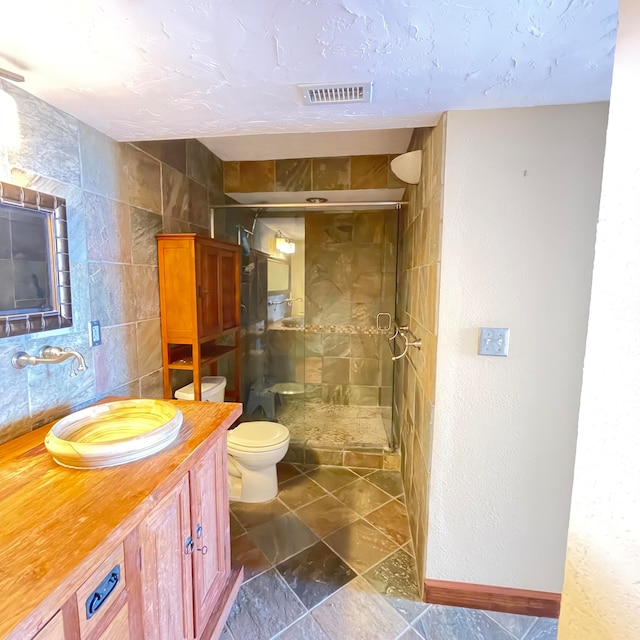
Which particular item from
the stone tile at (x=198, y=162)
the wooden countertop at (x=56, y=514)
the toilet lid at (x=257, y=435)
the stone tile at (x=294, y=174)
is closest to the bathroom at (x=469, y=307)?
the wooden countertop at (x=56, y=514)

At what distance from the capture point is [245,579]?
1575mm

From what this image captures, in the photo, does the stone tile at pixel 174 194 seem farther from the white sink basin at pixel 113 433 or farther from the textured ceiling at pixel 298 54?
the white sink basin at pixel 113 433

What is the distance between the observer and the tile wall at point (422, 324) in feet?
4.66

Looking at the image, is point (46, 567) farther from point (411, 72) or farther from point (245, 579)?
point (411, 72)

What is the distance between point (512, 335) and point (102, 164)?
6.28ft

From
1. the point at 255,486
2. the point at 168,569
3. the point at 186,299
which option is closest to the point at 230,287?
the point at 186,299

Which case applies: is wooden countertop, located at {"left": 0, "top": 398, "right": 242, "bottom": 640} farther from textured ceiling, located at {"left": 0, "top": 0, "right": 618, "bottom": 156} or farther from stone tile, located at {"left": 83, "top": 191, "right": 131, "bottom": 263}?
textured ceiling, located at {"left": 0, "top": 0, "right": 618, "bottom": 156}

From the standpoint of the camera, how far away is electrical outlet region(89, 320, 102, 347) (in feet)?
4.66

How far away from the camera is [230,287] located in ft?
7.87

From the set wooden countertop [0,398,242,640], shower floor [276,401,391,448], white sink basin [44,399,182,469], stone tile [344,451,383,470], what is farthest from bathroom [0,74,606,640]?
shower floor [276,401,391,448]

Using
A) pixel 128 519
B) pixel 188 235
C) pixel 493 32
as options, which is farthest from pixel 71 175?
pixel 493 32

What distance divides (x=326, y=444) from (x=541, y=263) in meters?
1.95

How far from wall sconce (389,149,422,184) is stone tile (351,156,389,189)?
708mm

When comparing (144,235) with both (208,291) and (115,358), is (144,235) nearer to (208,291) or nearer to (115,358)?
(208,291)
